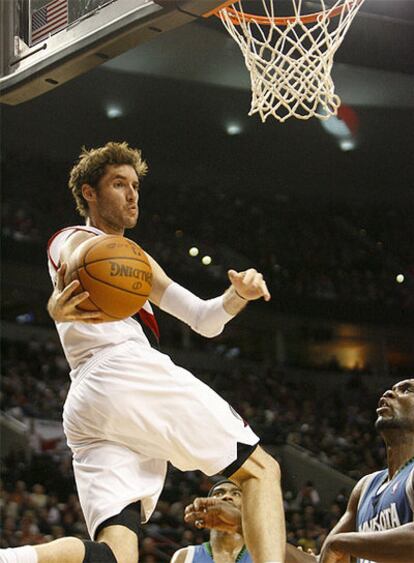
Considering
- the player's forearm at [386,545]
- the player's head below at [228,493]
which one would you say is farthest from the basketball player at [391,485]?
the player's head below at [228,493]

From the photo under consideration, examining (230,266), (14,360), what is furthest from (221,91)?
(14,360)

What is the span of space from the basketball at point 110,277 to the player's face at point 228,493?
→ 180 cm

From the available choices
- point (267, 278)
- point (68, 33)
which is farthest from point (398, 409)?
point (267, 278)

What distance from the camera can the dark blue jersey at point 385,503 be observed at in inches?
156

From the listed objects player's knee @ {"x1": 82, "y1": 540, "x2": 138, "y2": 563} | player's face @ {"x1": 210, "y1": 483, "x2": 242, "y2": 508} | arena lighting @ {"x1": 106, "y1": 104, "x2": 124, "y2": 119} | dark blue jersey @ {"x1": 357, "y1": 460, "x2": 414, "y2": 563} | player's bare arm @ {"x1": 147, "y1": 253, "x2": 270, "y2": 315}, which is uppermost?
player's bare arm @ {"x1": 147, "y1": 253, "x2": 270, "y2": 315}

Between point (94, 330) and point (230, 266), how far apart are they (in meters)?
15.0

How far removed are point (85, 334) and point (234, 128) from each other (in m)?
13.8

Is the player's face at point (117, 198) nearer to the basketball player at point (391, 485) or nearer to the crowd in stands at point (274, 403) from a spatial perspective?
the basketball player at point (391, 485)

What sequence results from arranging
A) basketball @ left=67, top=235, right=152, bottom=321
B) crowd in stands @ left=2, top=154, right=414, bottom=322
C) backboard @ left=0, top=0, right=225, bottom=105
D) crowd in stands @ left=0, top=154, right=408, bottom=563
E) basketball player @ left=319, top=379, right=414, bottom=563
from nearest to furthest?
basketball @ left=67, top=235, right=152, bottom=321, backboard @ left=0, top=0, right=225, bottom=105, basketball player @ left=319, top=379, right=414, bottom=563, crowd in stands @ left=0, top=154, right=408, bottom=563, crowd in stands @ left=2, top=154, right=414, bottom=322

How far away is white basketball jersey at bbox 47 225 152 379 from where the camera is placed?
11.5ft

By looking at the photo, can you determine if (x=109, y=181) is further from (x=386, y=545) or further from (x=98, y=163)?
(x=386, y=545)

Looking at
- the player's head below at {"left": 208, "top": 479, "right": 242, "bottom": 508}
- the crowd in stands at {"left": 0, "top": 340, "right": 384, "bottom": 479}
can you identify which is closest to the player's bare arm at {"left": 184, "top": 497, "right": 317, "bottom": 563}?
the player's head below at {"left": 208, "top": 479, "right": 242, "bottom": 508}

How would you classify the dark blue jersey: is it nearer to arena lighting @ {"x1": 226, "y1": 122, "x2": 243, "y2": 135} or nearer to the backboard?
the backboard

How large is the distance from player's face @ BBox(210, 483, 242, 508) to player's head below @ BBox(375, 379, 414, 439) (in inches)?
35.3
